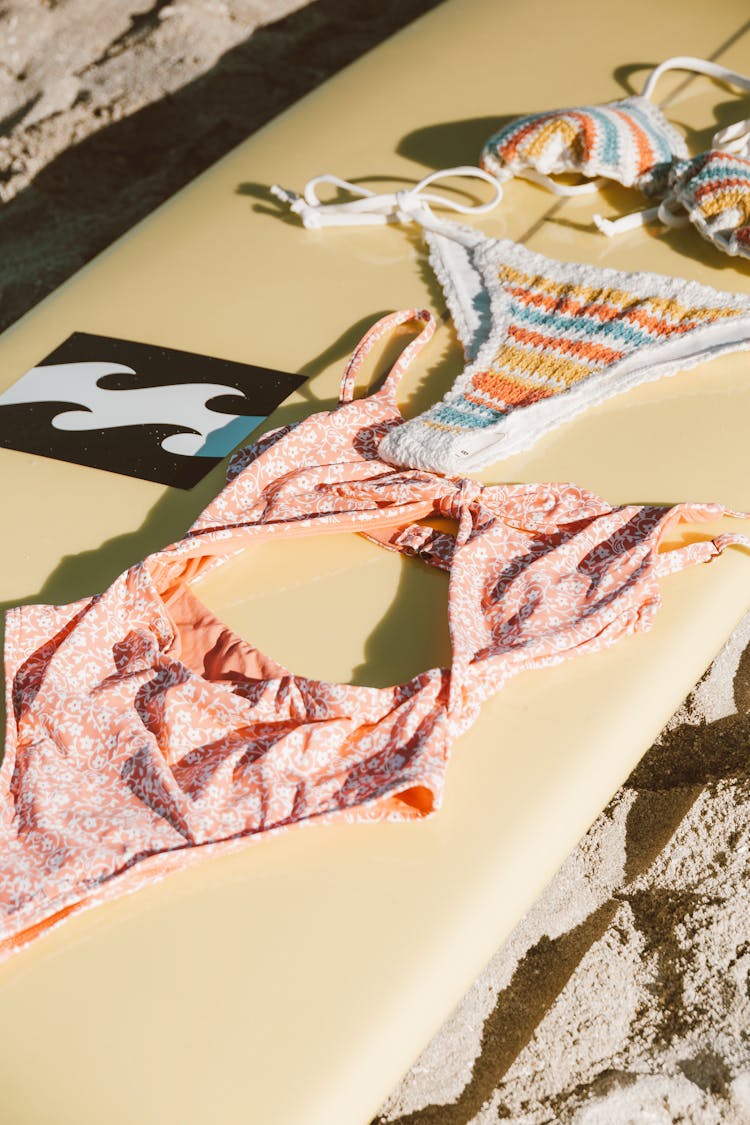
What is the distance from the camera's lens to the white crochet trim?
154 cm

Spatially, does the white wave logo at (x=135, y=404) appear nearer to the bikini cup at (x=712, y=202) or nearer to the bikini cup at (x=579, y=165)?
the bikini cup at (x=579, y=165)

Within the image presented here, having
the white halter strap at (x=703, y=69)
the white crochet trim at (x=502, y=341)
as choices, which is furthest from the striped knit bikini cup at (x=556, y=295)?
the white halter strap at (x=703, y=69)

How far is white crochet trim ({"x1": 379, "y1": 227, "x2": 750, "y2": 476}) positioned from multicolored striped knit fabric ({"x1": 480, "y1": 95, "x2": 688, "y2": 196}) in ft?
0.67

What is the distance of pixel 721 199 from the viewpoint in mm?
1888

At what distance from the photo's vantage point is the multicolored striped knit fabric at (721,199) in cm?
187

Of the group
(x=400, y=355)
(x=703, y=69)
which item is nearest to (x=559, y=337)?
(x=400, y=355)

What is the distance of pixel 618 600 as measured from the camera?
1307 millimetres

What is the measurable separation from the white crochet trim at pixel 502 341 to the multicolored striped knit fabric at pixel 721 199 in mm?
153

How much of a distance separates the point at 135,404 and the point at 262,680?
0.63m

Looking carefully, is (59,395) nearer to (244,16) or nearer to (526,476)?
(526,476)

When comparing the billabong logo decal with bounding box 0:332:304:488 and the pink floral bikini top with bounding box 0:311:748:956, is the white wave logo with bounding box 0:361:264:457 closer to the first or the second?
the billabong logo decal with bounding box 0:332:304:488

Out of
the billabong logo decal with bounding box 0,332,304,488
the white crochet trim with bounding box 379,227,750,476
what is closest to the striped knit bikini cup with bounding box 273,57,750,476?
the white crochet trim with bounding box 379,227,750,476

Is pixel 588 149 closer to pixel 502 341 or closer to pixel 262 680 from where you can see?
pixel 502 341

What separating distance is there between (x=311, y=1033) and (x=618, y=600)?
562 millimetres
